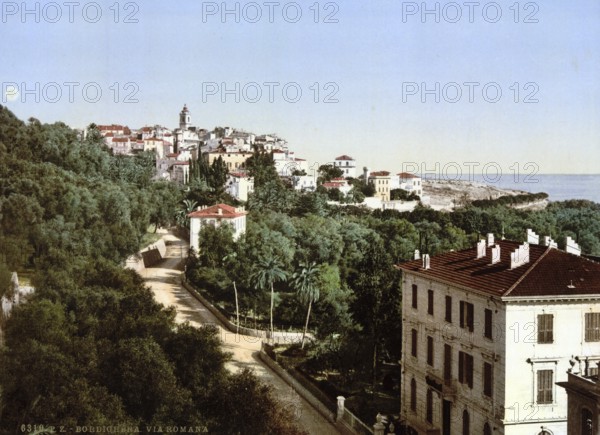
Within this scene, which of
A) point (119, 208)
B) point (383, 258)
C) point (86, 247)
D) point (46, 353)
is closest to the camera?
point (46, 353)

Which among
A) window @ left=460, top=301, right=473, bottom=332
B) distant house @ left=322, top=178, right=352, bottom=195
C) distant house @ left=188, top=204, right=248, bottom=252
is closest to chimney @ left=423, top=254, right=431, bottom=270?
window @ left=460, top=301, right=473, bottom=332

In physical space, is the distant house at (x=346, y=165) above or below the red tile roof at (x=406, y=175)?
above

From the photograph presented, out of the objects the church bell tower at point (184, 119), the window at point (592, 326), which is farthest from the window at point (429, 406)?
the church bell tower at point (184, 119)

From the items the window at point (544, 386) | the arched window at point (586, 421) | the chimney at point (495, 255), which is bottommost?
the window at point (544, 386)

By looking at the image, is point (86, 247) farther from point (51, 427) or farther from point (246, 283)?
point (51, 427)

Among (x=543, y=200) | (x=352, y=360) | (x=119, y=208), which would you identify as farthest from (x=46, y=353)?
(x=543, y=200)

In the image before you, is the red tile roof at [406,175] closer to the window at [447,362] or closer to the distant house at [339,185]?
the distant house at [339,185]

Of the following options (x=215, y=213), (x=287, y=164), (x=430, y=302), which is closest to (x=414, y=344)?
(x=430, y=302)
